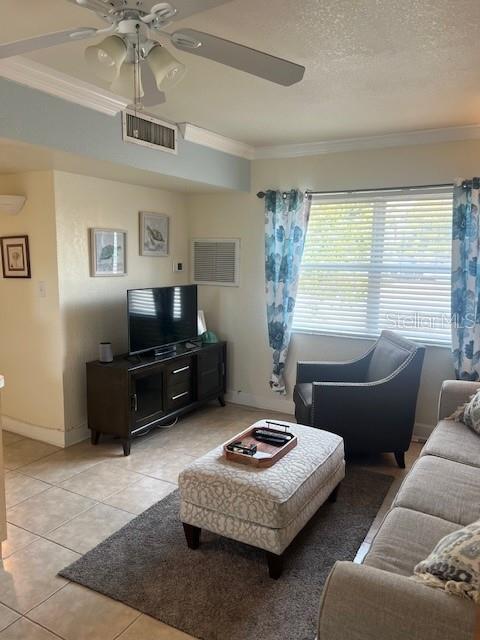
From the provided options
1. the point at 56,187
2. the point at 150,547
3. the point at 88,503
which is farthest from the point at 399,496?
the point at 56,187

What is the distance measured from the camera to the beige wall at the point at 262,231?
3752mm

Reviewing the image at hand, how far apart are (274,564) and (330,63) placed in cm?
245

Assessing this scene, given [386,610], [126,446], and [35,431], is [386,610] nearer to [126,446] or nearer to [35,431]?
[126,446]

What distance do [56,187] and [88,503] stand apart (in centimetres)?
218

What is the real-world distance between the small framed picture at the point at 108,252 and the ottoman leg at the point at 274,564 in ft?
8.30

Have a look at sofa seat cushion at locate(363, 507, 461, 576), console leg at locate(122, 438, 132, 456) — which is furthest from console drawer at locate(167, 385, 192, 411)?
sofa seat cushion at locate(363, 507, 461, 576)

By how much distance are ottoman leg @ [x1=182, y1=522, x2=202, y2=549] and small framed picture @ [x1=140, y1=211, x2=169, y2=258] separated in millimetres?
2569

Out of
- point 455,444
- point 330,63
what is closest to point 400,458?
point 455,444

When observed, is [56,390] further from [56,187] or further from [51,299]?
[56,187]

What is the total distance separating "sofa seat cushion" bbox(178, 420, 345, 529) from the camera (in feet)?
7.06

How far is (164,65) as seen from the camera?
1662mm

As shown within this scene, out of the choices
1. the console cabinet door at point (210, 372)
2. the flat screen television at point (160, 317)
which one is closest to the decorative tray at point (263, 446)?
the flat screen television at point (160, 317)

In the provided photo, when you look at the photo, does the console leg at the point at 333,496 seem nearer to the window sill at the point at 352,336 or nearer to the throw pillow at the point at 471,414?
the throw pillow at the point at 471,414

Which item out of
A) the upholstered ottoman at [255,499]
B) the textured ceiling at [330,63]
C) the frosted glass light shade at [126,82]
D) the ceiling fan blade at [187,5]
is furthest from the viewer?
the upholstered ottoman at [255,499]
